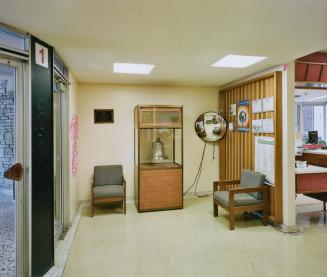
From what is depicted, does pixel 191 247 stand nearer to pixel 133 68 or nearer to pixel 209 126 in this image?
pixel 133 68

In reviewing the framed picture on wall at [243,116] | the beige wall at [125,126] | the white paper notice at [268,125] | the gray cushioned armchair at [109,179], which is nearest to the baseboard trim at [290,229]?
the white paper notice at [268,125]

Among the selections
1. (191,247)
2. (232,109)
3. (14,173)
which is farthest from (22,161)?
(232,109)

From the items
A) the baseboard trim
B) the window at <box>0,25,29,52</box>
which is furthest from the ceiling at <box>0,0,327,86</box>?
the baseboard trim

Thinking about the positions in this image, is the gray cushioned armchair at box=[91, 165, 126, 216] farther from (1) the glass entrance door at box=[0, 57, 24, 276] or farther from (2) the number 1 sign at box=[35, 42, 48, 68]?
(2) the number 1 sign at box=[35, 42, 48, 68]

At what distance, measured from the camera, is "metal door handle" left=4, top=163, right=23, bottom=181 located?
7.84 ft

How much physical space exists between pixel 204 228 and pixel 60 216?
7.16 feet

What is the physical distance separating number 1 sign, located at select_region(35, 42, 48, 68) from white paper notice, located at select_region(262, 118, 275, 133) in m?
3.21

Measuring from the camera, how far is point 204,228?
154 inches

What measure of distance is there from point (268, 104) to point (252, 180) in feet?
4.11

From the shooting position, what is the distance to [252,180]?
413 cm

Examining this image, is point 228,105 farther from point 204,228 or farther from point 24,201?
point 24,201

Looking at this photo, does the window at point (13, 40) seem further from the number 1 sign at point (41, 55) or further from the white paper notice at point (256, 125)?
the white paper notice at point (256, 125)

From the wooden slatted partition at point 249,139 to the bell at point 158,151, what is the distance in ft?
4.49

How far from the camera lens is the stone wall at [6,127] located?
2484mm
